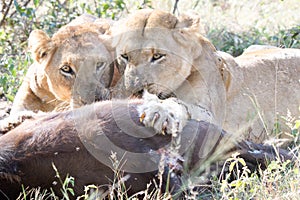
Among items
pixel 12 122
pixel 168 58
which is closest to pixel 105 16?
pixel 168 58

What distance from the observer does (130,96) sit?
4051 mm

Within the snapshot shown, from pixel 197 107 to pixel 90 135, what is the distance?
1.19 metres

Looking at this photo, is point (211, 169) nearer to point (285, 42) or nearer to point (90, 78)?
point (90, 78)

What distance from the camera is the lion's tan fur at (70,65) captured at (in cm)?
446

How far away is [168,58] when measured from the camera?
14.4ft

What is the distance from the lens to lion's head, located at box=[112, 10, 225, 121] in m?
4.28

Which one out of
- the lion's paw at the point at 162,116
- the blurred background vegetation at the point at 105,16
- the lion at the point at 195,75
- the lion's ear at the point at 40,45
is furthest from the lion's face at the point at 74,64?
the lion's paw at the point at 162,116

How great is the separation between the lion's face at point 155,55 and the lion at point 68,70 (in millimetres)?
163

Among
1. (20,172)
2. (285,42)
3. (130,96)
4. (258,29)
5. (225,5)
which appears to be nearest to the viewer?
(20,172)

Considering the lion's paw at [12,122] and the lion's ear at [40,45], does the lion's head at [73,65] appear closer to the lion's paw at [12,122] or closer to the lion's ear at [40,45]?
the lion's ear at [40,45]

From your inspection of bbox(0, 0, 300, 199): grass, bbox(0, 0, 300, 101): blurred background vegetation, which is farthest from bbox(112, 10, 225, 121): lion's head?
bbox(0, 0, 300, 101): blurred background vegetation

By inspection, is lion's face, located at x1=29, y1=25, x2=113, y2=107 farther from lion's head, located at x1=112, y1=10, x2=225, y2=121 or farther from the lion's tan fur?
lion's head, located at x1=112, y1=10, x2=225, y2=121

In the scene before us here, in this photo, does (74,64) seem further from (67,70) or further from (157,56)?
(157,56)

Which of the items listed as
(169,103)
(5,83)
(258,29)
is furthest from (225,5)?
(169,103)
